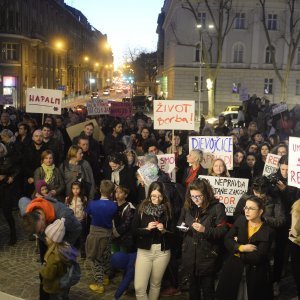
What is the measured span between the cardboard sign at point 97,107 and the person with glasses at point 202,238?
9.57 m

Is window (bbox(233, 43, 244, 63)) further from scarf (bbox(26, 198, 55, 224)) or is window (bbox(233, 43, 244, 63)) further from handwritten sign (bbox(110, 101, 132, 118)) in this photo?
scarf (bbox(26, 198, 55, 224))

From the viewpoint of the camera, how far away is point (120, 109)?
49.3ft

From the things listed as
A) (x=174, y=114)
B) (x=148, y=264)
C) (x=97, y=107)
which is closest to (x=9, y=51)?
(x=97, y=107)

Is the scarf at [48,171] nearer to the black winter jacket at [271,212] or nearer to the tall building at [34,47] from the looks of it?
the black winter jacket at [271,212]

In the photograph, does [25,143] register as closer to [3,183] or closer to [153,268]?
[3,183]

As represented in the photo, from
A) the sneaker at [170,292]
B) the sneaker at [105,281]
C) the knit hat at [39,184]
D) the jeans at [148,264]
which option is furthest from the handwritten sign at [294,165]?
the knit hat at [39,184]

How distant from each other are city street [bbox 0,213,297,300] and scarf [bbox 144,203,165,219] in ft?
4.84

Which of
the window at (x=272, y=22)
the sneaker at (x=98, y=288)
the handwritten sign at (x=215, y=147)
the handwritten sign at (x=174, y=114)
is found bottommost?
the sneaker at (x=98, y=288)

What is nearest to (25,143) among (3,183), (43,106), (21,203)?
(3,183)

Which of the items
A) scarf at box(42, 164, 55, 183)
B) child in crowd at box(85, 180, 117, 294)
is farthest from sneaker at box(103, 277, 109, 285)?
scarf at box(42, 164, 55, 183)

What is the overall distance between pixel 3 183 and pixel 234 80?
4114 cm

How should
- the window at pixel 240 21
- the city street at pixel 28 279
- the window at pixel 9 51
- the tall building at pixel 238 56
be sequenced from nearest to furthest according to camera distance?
1. the city street at pixel 28 279
2. the tall building at pixel 238 56
3. the window at pixel 240 21
4. the window at pixel 9 51

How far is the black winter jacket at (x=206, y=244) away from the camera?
15.9ft

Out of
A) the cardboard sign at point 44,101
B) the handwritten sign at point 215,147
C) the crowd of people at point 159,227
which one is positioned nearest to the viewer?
the crowd of people at point 159,227
